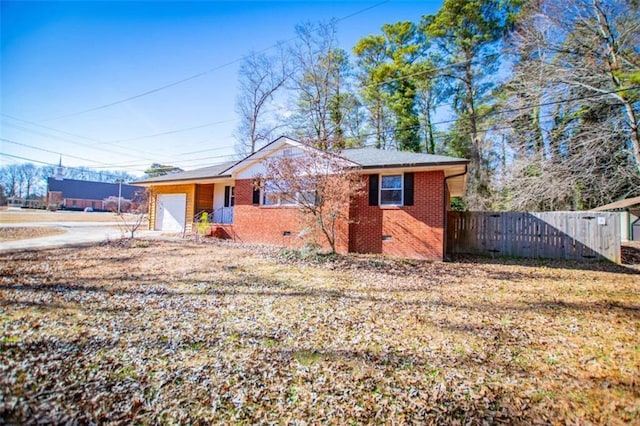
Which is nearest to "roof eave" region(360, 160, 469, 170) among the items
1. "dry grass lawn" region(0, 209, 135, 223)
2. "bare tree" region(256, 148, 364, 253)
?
"bare tree" region(256, 148, 364, 253)

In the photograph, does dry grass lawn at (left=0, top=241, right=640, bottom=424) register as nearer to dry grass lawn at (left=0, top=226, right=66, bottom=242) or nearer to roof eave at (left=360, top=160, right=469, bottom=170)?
roof eave at (left=360, top=160, right=469, bottom=170)

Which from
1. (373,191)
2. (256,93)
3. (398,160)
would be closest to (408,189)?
(398,160)

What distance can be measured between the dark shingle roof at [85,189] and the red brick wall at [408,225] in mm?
50909

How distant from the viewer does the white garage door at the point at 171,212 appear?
16812mm

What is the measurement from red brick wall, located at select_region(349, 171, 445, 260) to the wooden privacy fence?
289cm

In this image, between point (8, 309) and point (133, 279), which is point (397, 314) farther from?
point (8, 309)

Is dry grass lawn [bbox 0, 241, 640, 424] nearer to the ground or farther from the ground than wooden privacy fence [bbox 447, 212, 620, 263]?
nearer to the ground

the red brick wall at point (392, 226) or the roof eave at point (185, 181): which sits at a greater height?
the roof eave at point (185, 181)

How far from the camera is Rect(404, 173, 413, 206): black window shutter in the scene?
9789mm

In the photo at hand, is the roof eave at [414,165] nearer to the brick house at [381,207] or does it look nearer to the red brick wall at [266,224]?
the brick house at [381,207]

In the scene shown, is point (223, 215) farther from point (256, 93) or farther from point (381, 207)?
point (256, 93)

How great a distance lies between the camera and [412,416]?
2.21 metres

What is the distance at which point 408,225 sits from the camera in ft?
32.1

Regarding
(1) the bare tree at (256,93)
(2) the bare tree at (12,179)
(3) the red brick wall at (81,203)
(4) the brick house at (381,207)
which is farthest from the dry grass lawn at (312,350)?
(2) the bare tree at (12,179)
